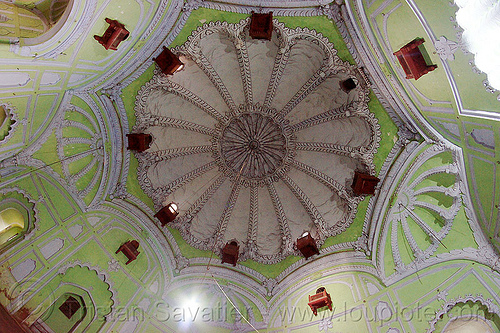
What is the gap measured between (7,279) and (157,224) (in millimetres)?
4284

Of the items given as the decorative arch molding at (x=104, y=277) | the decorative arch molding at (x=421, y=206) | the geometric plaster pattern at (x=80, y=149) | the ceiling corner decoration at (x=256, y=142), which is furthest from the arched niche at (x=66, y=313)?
the decorative arch molding at (x=421, y=206)

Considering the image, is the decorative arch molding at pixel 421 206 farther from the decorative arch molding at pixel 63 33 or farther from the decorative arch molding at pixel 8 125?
the decorative arch molding at pixel 8 125

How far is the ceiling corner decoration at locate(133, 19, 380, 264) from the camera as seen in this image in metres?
11.0

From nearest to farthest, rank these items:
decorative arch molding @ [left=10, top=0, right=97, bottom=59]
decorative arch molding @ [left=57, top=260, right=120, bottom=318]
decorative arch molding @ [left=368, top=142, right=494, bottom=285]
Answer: decorative arch molding @ [left=10, top=0, right=97, bottom=59] → decorative arch molding @ [left=368, top=142, right=494, bottom=285] → decorative arch molding @ [left=57, top=260, right=120, bottom=318]

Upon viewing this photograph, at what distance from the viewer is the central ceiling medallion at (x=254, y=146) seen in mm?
12703

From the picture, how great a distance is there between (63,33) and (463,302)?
40.5 ft

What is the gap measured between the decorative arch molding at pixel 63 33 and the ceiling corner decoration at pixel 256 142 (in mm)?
2624

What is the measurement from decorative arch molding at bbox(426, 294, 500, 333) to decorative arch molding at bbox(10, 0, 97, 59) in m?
12.0

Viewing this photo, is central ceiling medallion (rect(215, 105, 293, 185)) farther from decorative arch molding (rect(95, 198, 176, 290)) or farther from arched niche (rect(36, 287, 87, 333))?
arched niche (rect(36, 287, 87, 333))

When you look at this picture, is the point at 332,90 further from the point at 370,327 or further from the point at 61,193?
the point at 61,193

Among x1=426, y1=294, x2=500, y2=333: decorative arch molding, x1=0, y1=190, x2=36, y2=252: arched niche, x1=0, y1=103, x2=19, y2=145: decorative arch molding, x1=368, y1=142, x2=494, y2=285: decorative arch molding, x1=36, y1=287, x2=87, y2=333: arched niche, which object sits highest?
x1=368, y1=142, x2=494, y2=285: decorative arch molding

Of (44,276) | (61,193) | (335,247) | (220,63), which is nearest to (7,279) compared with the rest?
(44,276)

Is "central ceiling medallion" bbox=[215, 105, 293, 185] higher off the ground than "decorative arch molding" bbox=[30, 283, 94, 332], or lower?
higher

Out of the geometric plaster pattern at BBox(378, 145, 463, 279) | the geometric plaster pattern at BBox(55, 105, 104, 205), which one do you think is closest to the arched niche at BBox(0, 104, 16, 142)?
the geometric plaster pattern at BBox(55, 105, 104, 205)
